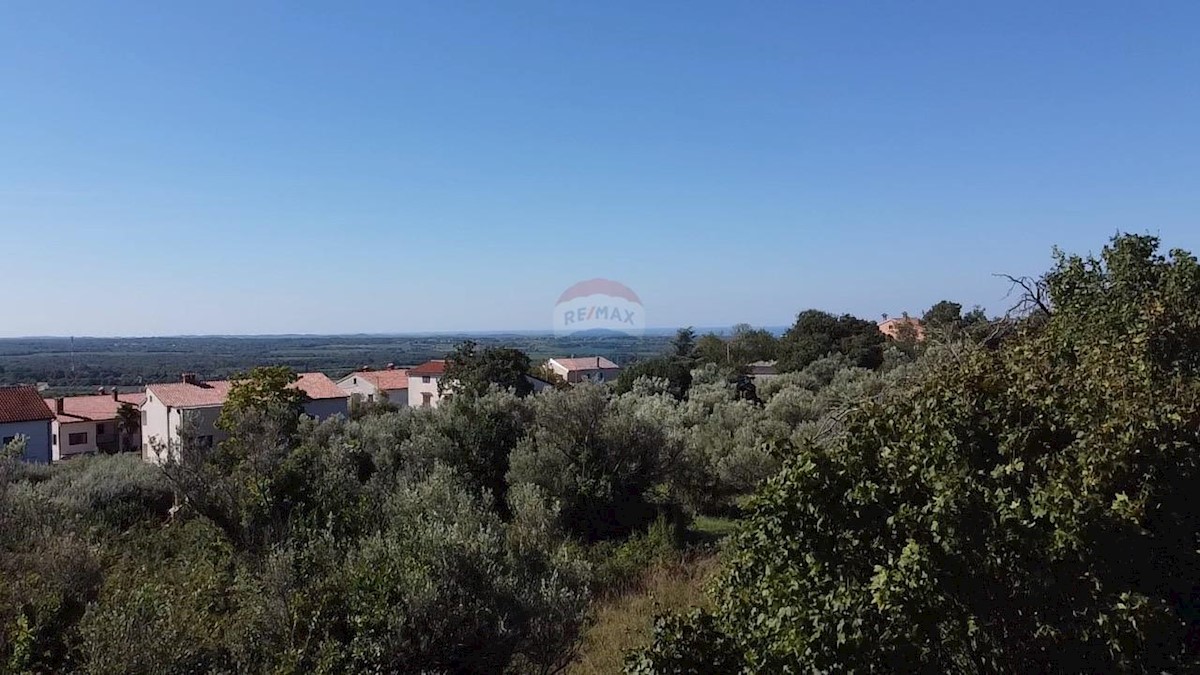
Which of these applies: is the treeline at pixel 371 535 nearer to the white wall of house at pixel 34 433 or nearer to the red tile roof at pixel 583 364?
the white wall of house at pixel 34 433

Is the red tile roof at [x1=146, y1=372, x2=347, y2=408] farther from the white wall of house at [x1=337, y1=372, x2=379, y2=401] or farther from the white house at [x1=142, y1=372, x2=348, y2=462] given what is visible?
the white wall of house at [x1=337, y1=372, x2=379, y2=401]

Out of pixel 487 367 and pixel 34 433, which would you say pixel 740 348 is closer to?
pixel 487 367

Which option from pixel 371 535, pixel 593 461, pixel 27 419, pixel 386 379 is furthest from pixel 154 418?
pixel 371 535

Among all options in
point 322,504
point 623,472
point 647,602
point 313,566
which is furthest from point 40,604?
point 623,472

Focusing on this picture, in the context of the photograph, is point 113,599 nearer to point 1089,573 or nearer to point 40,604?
point 40,604

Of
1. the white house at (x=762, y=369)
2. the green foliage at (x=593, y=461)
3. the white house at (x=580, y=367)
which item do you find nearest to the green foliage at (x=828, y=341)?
the white house at (x=762, y=369)

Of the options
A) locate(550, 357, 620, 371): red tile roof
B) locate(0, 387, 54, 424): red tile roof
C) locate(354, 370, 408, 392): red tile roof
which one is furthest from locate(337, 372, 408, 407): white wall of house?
locate(0, 387, 54, 424): red tile roof

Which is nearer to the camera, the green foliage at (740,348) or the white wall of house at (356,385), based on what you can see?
the white wall of house at (356,385)
